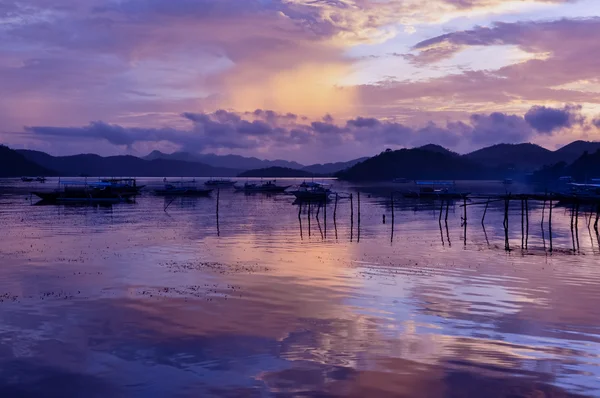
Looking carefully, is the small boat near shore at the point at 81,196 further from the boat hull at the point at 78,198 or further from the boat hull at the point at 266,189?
the boat hull at the point at 266,189

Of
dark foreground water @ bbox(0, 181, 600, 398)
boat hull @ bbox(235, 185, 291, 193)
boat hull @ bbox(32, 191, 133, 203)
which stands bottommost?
dark foreground water @ bbox(0, 181, 600, 398)

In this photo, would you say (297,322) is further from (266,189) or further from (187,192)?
(266,189)

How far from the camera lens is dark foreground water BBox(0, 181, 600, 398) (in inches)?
429

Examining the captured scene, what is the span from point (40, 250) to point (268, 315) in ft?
64.1

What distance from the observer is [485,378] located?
11.0m

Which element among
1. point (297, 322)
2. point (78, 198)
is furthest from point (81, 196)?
point (297, 322)

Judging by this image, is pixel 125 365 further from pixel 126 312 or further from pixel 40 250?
pixel 40 250

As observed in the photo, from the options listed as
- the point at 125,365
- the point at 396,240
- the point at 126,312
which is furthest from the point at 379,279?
the point at 396,240

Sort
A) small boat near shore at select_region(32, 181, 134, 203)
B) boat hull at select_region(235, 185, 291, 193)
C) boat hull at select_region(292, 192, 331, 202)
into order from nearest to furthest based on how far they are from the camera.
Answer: small boat near shore at select_region(32, 181, 134, 203), boat hull at select_region(292, 192, 331, 202), boat hull at select_region(235, 185, 291, 193)

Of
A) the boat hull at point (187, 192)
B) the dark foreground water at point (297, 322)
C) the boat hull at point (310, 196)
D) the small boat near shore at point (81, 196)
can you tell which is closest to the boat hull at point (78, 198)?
the small boat near shore at point (81, 196)

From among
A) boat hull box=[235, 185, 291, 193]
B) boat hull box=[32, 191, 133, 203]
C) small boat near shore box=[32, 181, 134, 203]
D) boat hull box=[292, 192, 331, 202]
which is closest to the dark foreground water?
boat hull box=[32, 191, 133, 203]

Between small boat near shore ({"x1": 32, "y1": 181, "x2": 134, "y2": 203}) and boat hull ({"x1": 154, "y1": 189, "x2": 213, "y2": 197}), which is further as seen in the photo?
boat hull ({"x1": 154, "y1": 189, "x2": 213, "y2": 197})

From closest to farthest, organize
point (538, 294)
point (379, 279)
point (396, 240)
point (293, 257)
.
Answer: point (538, 294) < point (379, 279) < point (293, 257) < point (396, 240)

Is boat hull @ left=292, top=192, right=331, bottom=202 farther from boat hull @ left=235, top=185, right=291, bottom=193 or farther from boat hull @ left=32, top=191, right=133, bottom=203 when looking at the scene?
boat hull @ left=235, top=185, right=291, bottom=193
